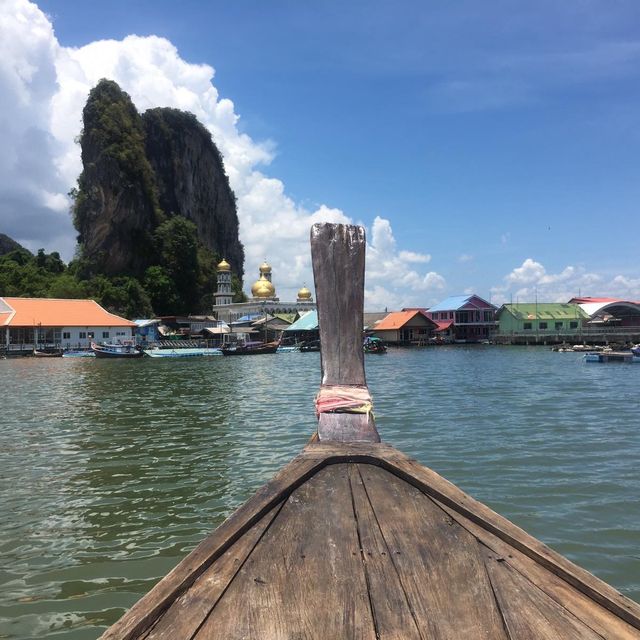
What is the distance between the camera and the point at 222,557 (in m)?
2.05

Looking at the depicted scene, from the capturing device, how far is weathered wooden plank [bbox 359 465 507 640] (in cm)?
172

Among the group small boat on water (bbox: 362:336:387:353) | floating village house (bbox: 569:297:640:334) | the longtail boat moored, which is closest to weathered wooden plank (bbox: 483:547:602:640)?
the longtail boat moored

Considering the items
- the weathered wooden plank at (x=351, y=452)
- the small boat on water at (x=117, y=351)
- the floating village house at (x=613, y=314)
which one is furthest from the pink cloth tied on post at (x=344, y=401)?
the floating village house at (x=613, y=314)

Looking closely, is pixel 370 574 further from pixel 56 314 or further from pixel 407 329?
pixel 407 329

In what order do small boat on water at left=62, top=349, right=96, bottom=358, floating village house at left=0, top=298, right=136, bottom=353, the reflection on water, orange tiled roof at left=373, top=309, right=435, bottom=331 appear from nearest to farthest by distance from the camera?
the reflection on water < small boat on water at left=62, top=349, right=96, bottom=358 < floating village house at left=0, top=298, right=136, bottom=353 < orange tiled roof at left=373, top=309, right=435, bottom=331

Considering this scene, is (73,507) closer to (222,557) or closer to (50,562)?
(50,562)

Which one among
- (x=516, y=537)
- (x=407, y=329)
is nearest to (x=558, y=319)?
(x=407, y=329)

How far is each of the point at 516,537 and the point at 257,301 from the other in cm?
7075

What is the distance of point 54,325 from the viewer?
157 ft

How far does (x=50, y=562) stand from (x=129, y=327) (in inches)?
1970

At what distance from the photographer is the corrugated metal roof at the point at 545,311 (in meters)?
60.1

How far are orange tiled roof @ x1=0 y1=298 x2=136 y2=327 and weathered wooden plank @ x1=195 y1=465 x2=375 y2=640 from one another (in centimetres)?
5027

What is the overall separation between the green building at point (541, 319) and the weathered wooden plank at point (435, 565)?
198 ft

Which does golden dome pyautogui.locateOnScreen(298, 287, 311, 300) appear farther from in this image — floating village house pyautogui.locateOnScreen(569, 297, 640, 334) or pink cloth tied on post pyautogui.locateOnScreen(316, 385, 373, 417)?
pink cloth tied on post pyautogui.locateOnScreen(316, 385, 373, 417)
